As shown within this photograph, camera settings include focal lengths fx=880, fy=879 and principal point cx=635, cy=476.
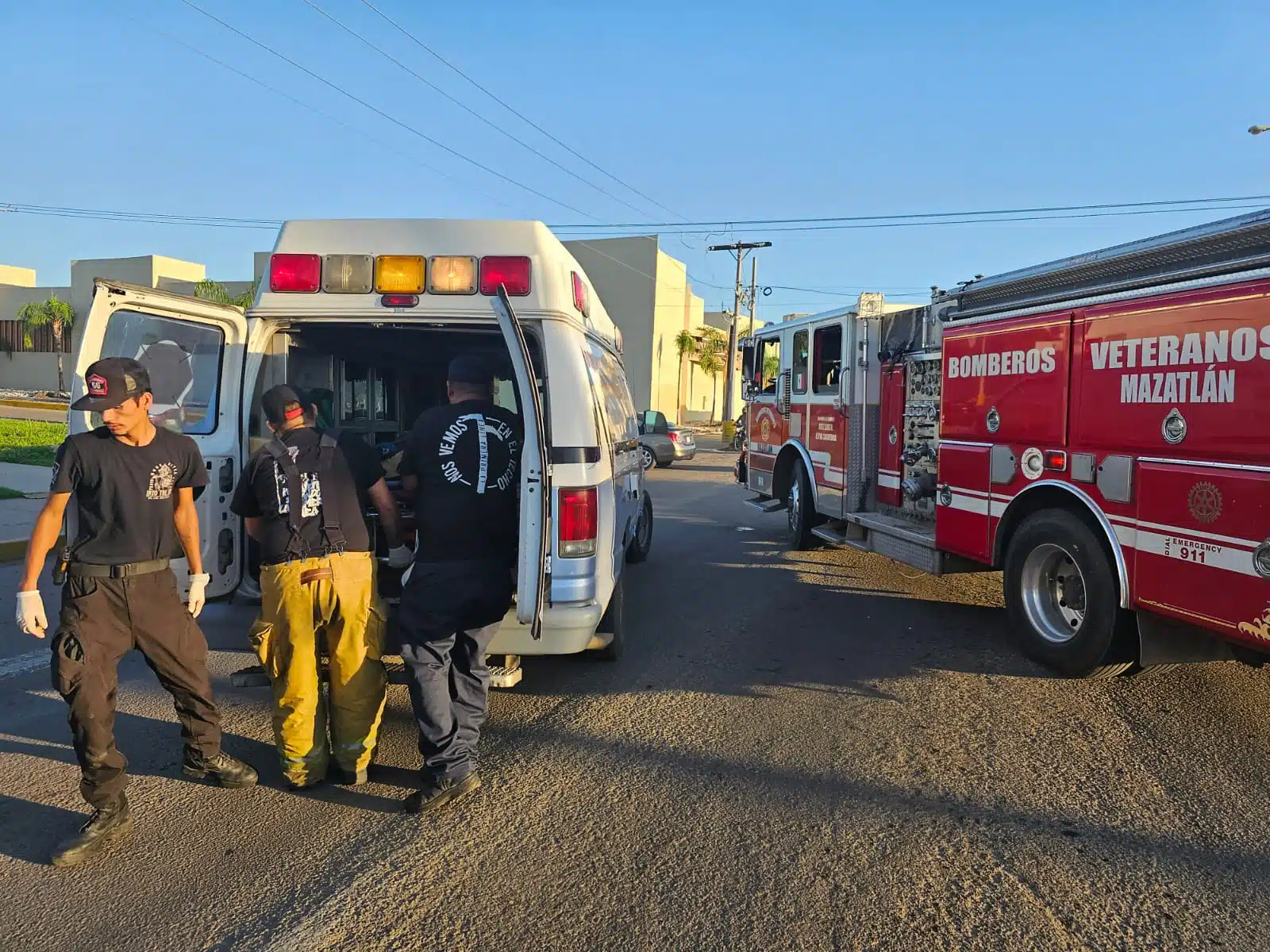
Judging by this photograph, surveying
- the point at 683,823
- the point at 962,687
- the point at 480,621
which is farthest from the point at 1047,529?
the point at 480,621

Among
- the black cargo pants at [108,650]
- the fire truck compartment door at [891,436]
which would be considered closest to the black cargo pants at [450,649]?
the black cargo pants at [108,650]

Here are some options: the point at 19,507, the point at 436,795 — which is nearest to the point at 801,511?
the point at 436,795

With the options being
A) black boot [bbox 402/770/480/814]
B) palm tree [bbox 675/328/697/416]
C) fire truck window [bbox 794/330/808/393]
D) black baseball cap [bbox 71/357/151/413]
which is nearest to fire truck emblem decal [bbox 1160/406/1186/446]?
black boot [bbox 402/770/480/814]

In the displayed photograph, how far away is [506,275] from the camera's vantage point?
4.49 metres

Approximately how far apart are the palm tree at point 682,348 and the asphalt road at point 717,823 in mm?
37663

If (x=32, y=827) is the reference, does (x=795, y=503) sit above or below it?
above

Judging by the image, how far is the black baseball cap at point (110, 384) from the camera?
11.3 ft

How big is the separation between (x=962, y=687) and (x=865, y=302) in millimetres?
4396

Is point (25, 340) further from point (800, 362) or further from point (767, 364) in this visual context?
point (800, 362)

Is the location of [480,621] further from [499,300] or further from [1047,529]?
[1047,529]

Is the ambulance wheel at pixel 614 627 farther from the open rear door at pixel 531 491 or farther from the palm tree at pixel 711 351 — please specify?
the palm tree at pixel 711 351

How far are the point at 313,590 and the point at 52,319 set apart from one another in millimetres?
66661

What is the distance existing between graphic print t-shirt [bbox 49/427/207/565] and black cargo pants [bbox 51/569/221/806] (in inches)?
4.7

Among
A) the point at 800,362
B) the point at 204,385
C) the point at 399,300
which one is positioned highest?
the point at 800,362
